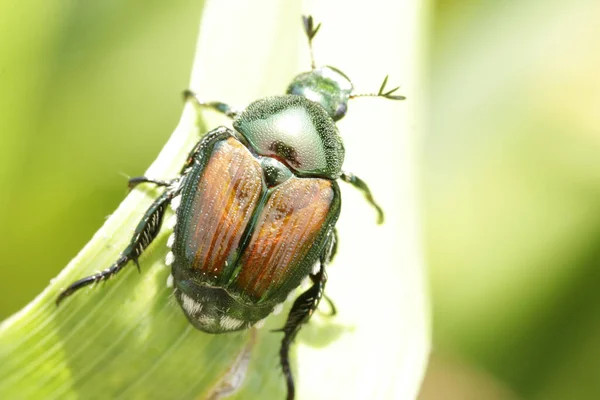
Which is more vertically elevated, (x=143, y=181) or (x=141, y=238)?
(x=143, y=181)

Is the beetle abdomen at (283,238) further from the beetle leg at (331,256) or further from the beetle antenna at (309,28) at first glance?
the beetle antenna at (309,28)

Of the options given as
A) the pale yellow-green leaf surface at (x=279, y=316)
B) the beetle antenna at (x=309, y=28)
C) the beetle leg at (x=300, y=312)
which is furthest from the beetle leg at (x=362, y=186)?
the beetle antenna at (x=309, y=28)

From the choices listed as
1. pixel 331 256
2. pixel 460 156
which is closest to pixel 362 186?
pixel 331 256

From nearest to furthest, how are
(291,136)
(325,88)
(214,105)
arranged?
1. (214,105)
2. (291,136)
3. (325,88)

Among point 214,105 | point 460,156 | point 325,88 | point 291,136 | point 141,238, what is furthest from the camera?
point 460,156

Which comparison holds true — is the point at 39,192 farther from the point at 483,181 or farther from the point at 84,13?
the point at 483,181

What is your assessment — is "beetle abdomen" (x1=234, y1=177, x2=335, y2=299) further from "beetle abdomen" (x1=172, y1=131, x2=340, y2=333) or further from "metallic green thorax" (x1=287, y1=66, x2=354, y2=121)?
"metallic green thorax" (x1=287, y1=66, x2=354, y2=121)

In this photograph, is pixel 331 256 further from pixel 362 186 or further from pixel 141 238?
pixel 141 238

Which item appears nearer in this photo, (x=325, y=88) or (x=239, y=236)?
(x=239, y=236)
